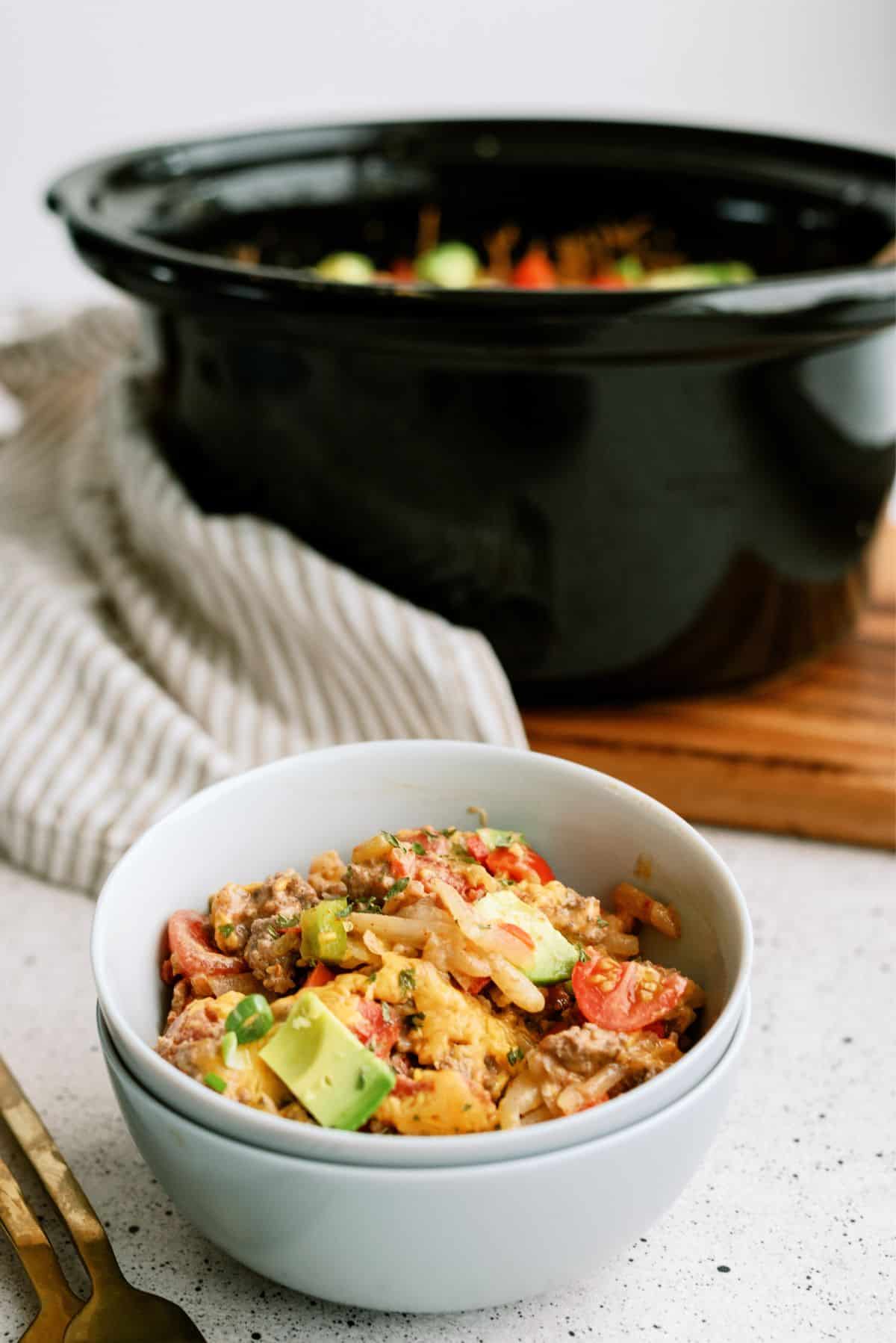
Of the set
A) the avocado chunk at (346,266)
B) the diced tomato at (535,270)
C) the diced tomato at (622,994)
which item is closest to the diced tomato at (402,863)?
the diced tomato at (622,994)

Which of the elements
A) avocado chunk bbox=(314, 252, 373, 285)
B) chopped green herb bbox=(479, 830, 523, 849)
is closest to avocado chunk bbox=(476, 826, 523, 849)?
chopped green herb bbox=(479, 830, 523, 849)

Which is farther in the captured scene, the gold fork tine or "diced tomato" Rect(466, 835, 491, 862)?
"diced tomato" Rect(466, 835, 491, 862)

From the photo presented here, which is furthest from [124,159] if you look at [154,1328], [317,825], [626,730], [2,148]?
[2,148]

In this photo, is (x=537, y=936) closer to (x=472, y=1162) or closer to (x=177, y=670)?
(x=472, y=1162)

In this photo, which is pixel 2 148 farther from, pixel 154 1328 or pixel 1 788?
pixel 154 1328

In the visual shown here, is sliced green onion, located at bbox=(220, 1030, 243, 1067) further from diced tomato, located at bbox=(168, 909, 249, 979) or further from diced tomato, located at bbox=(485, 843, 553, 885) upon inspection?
diced tomato, located at bbox=(485, 843, 553, 885)
